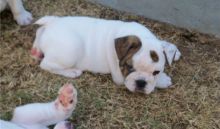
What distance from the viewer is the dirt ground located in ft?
12.8

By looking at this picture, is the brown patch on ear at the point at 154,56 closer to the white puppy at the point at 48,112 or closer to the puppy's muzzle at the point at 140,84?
the puppy's muzzle at the point at 140,84

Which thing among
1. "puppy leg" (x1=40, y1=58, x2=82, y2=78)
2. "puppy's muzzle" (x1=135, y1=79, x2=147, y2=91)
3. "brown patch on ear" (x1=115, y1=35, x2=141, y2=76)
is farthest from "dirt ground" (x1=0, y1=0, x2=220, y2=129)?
"brown patch on ear" (x1=115, y1=35, x2=141, y2=76)

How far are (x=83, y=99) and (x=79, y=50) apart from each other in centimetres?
39

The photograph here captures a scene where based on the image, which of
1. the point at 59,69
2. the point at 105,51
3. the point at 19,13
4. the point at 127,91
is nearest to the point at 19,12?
the point at 19,13

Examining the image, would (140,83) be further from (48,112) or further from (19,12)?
(19,12)

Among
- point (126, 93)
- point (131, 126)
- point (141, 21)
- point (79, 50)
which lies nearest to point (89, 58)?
point (79, 50)

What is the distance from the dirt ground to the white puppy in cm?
21

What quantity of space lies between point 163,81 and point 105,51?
0.53 m

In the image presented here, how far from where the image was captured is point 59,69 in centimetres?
419

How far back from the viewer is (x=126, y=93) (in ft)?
13.5

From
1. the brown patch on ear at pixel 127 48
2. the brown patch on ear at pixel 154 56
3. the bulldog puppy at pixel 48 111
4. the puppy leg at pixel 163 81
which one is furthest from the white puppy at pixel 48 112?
the puppy leg at pixel 163 81

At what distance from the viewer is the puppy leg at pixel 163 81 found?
162 inches

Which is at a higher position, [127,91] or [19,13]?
[19,13]

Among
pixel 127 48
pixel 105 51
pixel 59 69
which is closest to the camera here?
pixel 127 48
